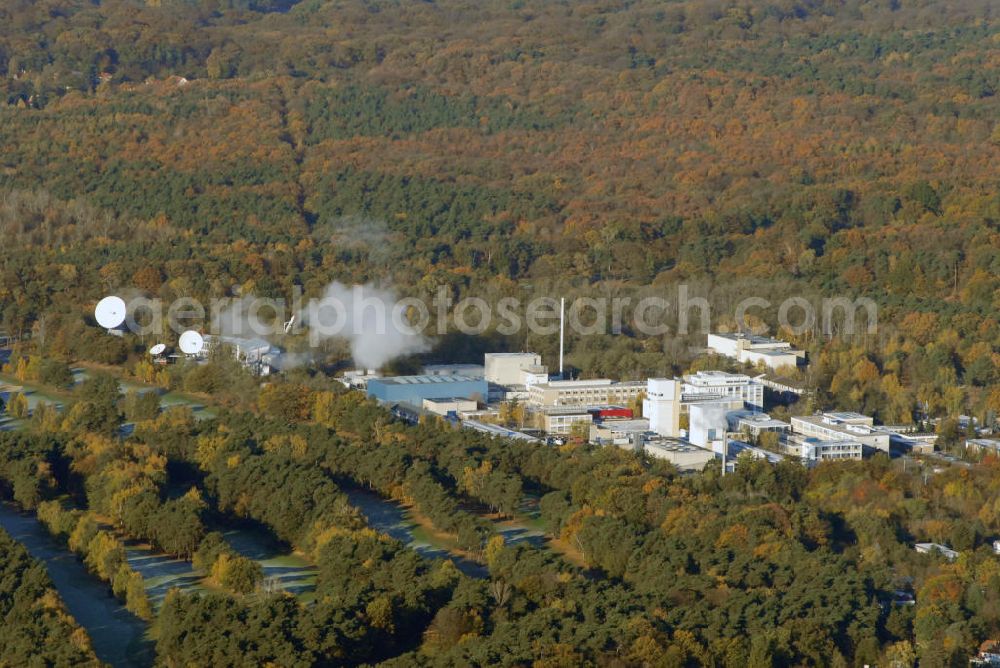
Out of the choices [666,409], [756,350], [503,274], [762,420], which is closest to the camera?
[666,409]

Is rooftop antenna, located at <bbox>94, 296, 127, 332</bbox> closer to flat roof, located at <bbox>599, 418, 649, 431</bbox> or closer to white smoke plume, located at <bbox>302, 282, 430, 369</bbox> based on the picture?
white smoke plume, located at <bbox>302, 282, 430, 369</bbox>

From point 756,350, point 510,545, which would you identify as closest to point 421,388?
point 756,350

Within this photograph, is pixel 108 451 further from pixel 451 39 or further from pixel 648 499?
pixel 451 39

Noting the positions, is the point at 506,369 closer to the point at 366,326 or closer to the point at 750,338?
the point at 366,326

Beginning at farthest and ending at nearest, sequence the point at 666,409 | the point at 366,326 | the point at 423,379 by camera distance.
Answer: the point at 366,326
the point at 423,379
the point at 666,409

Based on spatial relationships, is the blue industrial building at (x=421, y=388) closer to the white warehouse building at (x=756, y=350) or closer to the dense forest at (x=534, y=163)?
the dense forest at (x=534, y=163)

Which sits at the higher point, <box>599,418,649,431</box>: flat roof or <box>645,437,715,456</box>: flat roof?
<box>599,418,649,431</box>: flat roof

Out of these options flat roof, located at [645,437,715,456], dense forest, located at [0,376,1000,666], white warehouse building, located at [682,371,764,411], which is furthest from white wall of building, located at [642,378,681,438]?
dense forest, located at [0,376,1000,666]
